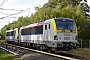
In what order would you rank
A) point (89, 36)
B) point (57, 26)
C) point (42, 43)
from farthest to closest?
point (89, 36)
point (42, 43)
point (57, 26)

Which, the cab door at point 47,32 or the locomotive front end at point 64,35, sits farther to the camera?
the cab door at point 47,32

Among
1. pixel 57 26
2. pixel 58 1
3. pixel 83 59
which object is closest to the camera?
pixel 83 59

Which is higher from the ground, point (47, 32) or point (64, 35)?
point (47, 32)

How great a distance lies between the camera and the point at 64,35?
70.3ft

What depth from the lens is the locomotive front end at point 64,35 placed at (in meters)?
21.1

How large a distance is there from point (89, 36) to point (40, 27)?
28.9m

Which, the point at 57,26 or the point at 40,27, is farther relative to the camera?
the point at 40,27

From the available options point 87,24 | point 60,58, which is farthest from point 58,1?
point 60,58

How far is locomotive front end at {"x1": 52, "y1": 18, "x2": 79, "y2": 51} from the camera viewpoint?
2109 centimetres

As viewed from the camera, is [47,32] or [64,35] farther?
[47,32]

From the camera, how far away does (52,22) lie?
72.1 feet

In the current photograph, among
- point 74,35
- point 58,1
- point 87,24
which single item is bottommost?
point 74,35

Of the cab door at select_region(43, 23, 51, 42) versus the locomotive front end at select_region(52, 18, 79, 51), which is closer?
the locomotive front end at select_region(52, 18, 79, 51)

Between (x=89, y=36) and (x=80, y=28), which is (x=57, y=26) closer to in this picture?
(x=80, y=28)
